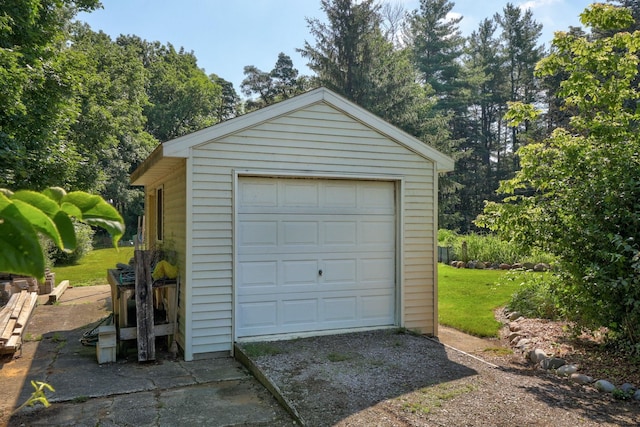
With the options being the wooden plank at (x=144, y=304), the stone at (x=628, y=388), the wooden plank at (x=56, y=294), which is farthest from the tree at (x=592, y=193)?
the wooden plank at (x=56, y=294)

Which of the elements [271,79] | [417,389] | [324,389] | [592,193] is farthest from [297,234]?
[271,79]

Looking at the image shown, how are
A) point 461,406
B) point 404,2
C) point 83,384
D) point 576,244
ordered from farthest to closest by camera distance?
1. point 404,2
2. point 576,244
3. point 83,384
4. point 461,406

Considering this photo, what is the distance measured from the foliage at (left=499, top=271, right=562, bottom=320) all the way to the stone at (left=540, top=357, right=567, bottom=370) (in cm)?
89

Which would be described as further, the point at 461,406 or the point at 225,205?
the point at 225,205

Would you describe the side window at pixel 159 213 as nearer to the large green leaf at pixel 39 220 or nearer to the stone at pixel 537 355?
the stone at pixel 537 355

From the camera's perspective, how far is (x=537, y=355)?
5.64 metres

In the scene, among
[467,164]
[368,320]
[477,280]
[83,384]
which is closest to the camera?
[83,384]

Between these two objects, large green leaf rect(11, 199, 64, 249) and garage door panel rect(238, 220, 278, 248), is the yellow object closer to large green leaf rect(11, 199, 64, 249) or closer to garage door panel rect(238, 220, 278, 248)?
garage door panel rect(238, 220, 278, 248)

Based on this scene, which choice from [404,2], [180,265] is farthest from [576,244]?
[404,2]

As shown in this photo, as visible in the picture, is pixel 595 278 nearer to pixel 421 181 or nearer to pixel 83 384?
pixel 421 181

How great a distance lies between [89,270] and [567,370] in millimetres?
14052

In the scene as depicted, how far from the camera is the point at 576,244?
5.52m

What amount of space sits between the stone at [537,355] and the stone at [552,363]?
0.12 metres

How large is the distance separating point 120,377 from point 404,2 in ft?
99.2
